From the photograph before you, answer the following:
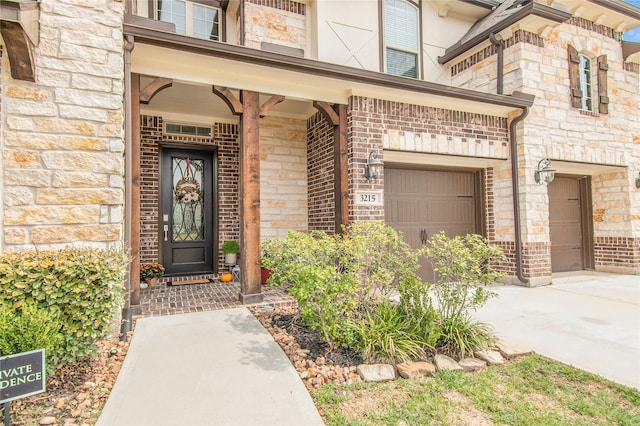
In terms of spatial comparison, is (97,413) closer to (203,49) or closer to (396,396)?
(396,396)

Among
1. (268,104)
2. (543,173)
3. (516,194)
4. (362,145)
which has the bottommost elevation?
(516,194)

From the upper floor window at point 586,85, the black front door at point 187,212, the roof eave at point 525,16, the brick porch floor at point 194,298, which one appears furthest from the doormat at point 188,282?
the upper floor window at point 586,85

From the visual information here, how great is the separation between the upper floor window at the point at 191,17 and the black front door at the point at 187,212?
7.03 feet

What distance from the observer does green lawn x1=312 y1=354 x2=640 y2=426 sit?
219cm

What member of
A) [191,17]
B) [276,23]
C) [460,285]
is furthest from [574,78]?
[191,17]

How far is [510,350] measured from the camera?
316 centimetres

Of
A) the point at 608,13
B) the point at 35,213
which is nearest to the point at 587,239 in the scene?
the point at 608,13

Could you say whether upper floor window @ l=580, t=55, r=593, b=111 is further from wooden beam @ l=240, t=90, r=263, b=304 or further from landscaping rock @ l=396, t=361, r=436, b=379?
landscaping rock @ l=396, t=361, r=436, b=379

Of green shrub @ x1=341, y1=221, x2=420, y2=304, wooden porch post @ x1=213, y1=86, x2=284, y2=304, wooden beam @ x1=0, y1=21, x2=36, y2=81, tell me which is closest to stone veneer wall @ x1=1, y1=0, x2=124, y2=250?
wooden beam @ x1=0, y1=21, x2=36, y2=81

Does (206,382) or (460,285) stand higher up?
(460,285)

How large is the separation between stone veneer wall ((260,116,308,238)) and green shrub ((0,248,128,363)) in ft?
12.5

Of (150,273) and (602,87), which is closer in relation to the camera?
(150,273)

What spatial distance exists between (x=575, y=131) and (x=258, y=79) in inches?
238

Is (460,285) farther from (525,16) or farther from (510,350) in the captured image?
(525,16)
